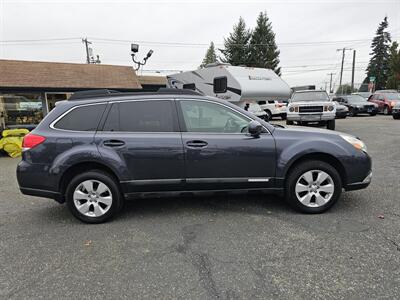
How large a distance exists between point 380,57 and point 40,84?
65.8 m

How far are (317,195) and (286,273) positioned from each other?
1.58 metres

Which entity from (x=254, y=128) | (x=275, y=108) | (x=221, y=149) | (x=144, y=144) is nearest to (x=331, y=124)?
(x=275, y=108)

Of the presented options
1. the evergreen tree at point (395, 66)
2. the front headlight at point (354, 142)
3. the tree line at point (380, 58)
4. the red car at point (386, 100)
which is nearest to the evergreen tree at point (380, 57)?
the tree line at point (380, 58)

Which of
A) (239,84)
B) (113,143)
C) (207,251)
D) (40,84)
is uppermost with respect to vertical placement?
(40,84)

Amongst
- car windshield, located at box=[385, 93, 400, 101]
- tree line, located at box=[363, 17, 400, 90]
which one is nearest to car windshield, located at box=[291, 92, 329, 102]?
car windshield, located at box=[385, 93, 400, 101]

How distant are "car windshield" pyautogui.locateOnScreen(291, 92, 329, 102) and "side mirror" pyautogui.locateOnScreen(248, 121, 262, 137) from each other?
9474 millimetres

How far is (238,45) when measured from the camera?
137ft

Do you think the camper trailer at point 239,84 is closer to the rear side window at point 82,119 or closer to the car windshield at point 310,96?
the car windshield at point 310,96

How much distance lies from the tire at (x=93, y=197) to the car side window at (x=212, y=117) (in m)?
1.36

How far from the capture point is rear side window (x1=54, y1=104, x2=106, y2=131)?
3.86 m

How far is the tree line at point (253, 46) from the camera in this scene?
138 ft

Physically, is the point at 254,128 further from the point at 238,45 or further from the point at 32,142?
the point at 238,45

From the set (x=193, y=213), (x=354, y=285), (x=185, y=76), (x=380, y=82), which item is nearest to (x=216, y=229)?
(x=193, y=213)

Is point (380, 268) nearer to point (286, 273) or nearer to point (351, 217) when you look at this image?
point (286, 273)
